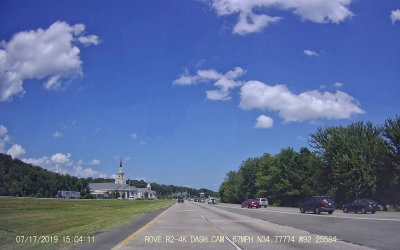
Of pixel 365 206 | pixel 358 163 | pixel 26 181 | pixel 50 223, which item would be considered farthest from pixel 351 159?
pixel 26 181

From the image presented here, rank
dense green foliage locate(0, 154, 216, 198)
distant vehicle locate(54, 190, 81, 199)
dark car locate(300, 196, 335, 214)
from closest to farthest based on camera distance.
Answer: dark car locate(300, 196, 335, 214), dense green foliage locate(0, 154, 216, 198), distant vehicle locate(54, 190, 81, 199)

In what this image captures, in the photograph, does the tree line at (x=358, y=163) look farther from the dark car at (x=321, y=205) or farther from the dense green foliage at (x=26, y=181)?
the dense green foliage at (x=26, y=181)

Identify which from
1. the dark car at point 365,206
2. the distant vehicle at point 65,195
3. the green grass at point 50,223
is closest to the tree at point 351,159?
the dark car at point 365,206

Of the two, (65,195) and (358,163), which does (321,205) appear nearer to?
(358,163)

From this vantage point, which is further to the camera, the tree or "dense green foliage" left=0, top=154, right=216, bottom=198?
"dense green foliage" left=0, top=154, right=216, bottom=198

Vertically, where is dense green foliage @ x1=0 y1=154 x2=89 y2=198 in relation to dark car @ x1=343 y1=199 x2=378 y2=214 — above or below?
above

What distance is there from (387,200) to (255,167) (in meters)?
66.2

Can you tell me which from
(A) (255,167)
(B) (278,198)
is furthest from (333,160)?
(A) (255,167)

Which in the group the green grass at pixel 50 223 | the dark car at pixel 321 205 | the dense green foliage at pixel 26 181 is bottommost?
the green grass at pixel 50 223

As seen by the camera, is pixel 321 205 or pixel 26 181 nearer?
pixel 321 205

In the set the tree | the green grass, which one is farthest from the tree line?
the green grass

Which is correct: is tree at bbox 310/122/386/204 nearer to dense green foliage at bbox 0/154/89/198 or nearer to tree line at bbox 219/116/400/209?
tree line at bbox 219/116/400/209

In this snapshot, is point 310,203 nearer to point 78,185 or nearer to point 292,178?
point 292,178

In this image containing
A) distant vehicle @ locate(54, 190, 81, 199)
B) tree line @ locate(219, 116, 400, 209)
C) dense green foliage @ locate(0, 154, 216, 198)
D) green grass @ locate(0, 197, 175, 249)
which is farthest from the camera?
distant vehicle @ locate(54, 190, 81, 199)
